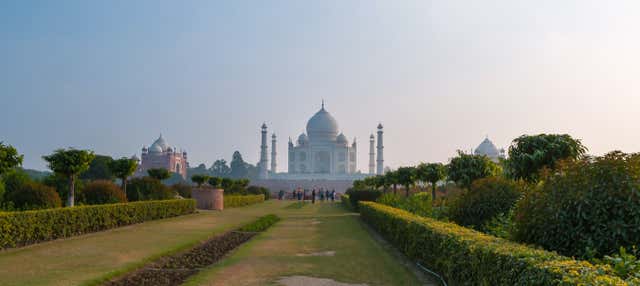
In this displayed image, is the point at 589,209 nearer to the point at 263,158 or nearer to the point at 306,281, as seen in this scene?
the point at 306,281

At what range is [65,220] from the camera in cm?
1243

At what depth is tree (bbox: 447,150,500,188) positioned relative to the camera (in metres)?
18.3

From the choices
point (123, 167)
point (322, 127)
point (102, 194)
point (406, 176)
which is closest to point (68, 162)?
point (102, 194)

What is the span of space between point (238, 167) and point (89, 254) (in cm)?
9422

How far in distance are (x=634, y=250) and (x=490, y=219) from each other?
5.16 metres

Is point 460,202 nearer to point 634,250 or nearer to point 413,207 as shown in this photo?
point 413,207

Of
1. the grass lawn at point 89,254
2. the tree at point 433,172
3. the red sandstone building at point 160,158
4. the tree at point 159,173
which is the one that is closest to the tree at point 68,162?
the grass lawn at point 89,254

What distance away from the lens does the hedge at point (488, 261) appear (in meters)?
4.14

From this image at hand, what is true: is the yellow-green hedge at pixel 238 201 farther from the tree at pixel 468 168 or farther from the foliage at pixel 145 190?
the tree at pixel 468 168

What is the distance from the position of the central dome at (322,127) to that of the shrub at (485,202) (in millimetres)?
81869

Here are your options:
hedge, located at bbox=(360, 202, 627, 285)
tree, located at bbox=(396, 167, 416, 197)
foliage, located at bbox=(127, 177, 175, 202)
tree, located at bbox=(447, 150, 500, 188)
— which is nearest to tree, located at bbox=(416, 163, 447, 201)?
tree, located at bbox=(396, 167, 416, 197)

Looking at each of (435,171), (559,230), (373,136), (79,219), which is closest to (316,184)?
(373,136)

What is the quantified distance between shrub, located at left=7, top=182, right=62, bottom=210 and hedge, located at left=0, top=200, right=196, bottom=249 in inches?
57.0

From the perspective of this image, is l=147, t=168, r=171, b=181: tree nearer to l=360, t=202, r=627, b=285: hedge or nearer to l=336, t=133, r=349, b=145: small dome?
l=360, t=202, r=627, b=285: hedge
